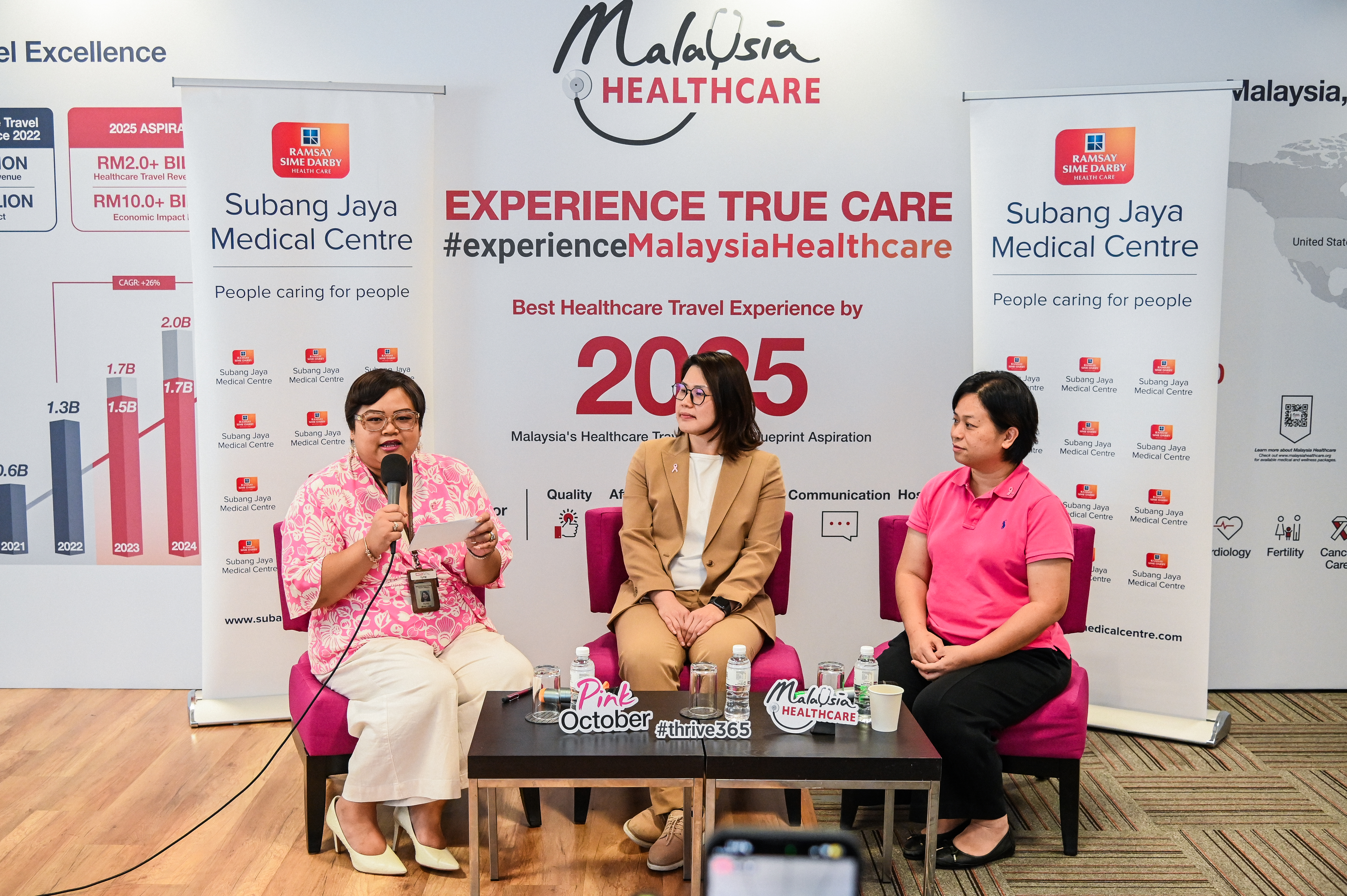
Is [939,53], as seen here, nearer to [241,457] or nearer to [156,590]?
[241,457]


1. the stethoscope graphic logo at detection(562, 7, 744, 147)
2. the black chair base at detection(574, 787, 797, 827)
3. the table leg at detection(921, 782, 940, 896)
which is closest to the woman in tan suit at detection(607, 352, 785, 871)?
the black chair base at detection(574, 787, 797, 827)

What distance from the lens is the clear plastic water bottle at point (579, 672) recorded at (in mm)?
2590

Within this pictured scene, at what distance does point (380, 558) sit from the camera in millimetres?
2955

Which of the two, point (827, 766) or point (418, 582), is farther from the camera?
point (418, 582)

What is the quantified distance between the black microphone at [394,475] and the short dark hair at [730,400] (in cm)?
100

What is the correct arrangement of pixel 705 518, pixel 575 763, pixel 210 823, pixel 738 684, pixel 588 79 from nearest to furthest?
pixel 575 763 < pixel 738 684 < pixel 210 823 < pixel 705 518 < pixel 588 79

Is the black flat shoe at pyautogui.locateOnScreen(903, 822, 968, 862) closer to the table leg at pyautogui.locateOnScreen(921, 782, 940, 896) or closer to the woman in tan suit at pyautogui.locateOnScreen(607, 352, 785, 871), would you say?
the table leg at pyautogui.locateOnScreen(921, 782, 940, 896)

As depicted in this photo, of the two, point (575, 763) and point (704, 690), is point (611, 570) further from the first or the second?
point (575, 763)

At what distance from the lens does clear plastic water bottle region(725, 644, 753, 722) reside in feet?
8.54

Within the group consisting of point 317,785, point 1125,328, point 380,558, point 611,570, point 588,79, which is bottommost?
point 317,785

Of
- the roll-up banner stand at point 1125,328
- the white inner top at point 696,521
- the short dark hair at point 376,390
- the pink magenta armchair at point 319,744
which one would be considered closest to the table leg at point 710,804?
the pink magenta armchair at point 319,744

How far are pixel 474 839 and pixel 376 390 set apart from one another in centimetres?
127

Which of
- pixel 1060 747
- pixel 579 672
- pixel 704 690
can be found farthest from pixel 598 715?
pixel 1060 747

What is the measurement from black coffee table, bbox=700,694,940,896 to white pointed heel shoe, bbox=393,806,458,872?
59 centimetres
